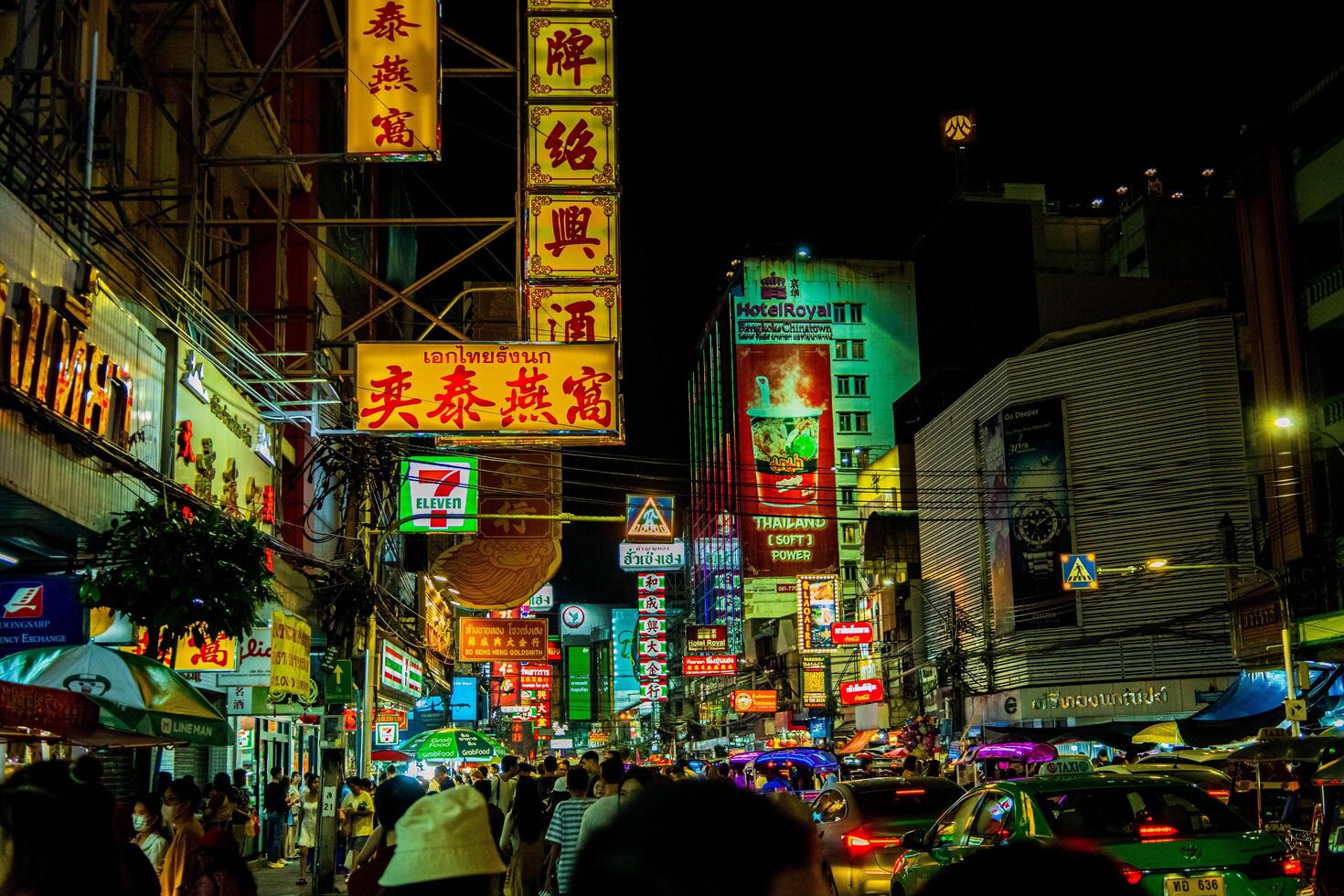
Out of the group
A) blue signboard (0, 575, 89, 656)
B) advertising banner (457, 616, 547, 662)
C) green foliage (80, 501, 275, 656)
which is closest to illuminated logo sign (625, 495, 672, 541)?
advertising banner (457, 616, 547, 662)

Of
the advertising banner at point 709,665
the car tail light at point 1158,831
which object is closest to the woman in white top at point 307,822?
the car tail light at point 1158,831

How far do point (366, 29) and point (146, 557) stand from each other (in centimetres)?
901

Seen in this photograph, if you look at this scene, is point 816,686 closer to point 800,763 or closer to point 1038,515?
point 1038,515

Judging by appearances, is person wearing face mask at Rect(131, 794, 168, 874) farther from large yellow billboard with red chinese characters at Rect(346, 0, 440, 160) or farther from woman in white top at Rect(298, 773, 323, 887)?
woman in white top at Rect(298, 773, 323, 887)

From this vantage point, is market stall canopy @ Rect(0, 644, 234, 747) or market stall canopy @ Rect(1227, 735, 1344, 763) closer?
market stall canopy @ Rect(0, 644, 234, 747)

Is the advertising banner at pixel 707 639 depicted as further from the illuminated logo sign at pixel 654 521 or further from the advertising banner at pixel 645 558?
the illuminated logo sign at pixel 654 521

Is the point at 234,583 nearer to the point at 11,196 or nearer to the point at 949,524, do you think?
the point at 11,196

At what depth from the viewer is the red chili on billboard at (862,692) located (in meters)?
59.4

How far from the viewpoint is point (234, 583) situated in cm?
1495

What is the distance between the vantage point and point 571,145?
2202 centimetres

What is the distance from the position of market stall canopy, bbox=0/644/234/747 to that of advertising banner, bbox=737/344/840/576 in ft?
199

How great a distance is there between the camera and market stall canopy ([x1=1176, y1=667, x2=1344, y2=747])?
30.1 m

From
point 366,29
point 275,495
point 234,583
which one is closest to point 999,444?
point 275,495

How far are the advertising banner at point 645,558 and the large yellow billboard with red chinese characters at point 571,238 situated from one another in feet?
218
